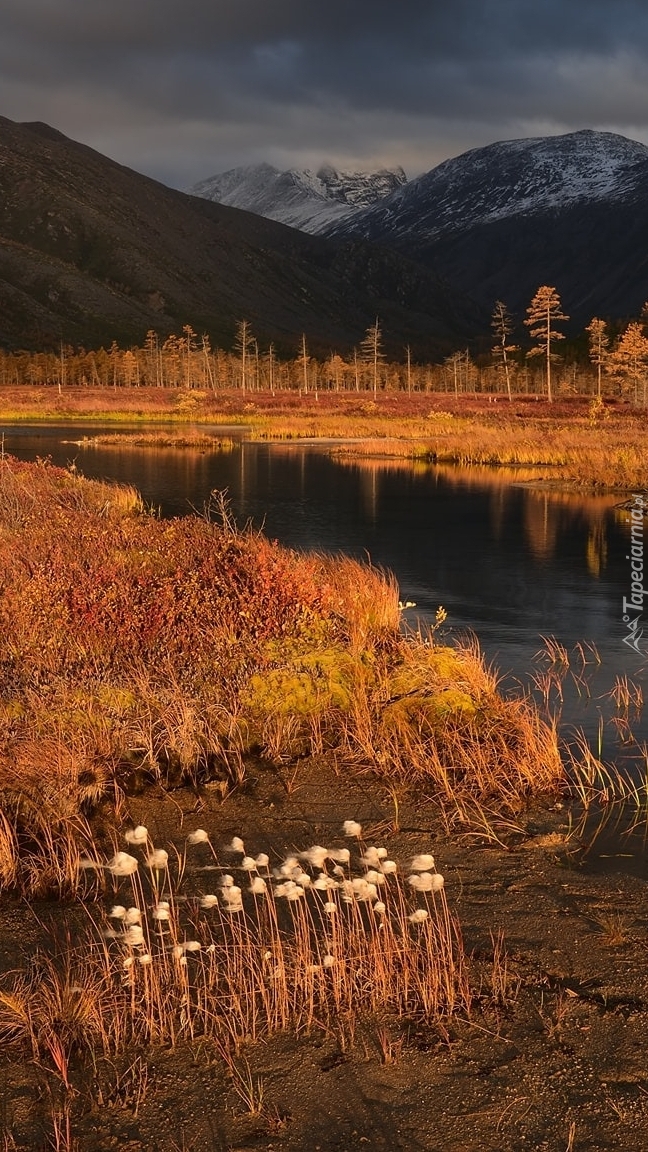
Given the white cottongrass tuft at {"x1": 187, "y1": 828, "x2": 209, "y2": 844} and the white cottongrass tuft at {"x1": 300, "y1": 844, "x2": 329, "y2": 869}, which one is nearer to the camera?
the white cottongrass tuft at {"x1": 300, "y1": 844, "x2": 329, "y2": 869}

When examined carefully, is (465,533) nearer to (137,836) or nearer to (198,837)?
(198,837)

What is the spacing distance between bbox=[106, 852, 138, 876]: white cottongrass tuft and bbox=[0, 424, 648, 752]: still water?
551 centimetres

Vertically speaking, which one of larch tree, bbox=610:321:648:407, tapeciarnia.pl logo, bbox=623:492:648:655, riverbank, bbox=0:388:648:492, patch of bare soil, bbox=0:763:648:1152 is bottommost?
patch of bare soil, bbox=0:763:648:1152

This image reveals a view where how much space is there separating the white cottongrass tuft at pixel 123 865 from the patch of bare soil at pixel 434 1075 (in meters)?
0.44

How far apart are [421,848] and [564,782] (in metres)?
1.99

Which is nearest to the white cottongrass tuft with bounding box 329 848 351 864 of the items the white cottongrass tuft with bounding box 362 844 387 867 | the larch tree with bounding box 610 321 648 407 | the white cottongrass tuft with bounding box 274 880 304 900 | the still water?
the white cottongrass tuft with bounding box 362 844 387 867

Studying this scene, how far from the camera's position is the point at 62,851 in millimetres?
7121

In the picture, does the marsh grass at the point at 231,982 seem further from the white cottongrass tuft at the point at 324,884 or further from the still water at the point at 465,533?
the still water at the point at 465,533

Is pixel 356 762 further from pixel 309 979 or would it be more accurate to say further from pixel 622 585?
pixel 622 585

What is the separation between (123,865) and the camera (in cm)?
654

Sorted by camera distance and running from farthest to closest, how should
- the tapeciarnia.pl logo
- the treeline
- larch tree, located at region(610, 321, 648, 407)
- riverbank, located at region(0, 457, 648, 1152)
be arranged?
the treeline, larch tree, located at region(610, 321, 648, 407), the tapeciarnia.pl logo, riverbank, located at region(0, 457, 648, 1152)

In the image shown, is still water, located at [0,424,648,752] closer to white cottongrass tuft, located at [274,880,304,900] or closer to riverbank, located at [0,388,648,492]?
riverbank, located at [0,388,648,492]

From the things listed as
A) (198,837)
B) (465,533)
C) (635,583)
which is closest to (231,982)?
(198,837)

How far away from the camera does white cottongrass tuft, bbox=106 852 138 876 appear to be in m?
6.46
